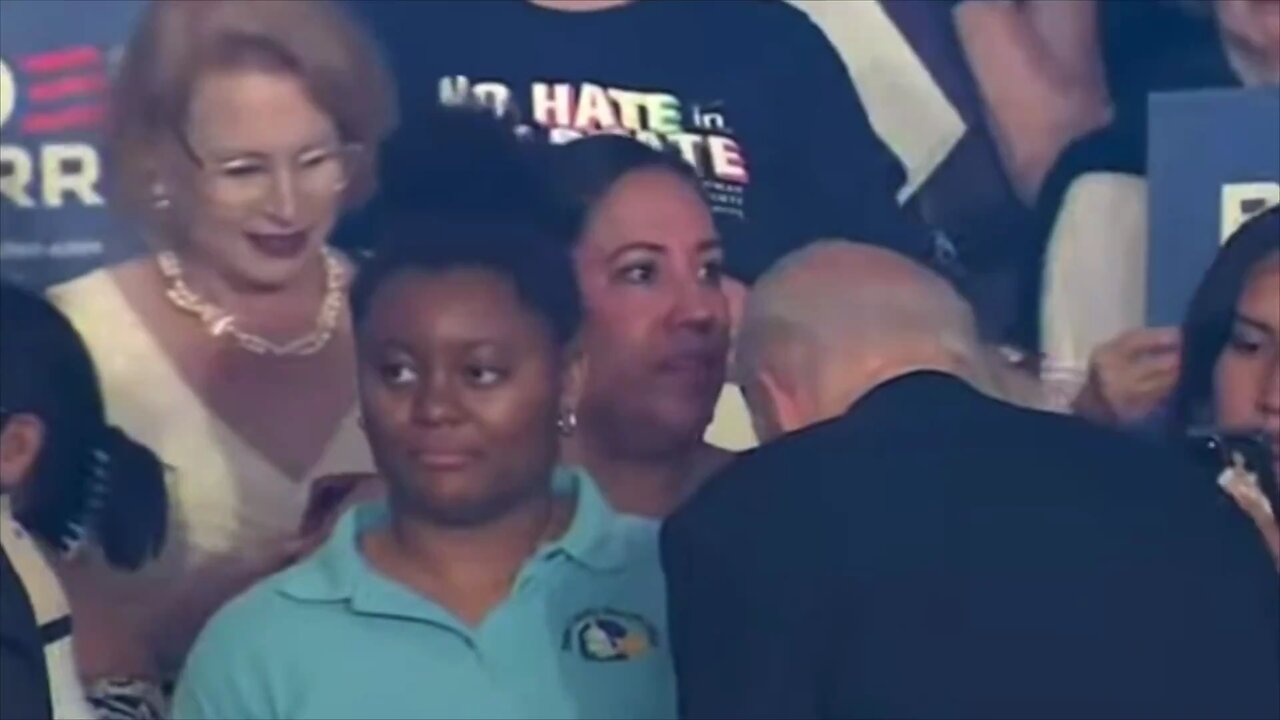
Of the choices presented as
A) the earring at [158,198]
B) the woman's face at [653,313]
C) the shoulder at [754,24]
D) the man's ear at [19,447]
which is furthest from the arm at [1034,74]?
the man's ear at [19,447]

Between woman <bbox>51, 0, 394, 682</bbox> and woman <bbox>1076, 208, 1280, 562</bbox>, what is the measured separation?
1.68 feet

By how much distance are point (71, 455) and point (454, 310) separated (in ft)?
0.92

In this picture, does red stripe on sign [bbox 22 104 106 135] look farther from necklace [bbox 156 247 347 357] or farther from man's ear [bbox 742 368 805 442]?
man's ear [bbox 742 368 805 442]

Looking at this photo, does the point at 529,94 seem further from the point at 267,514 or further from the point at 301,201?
the point at 267,514

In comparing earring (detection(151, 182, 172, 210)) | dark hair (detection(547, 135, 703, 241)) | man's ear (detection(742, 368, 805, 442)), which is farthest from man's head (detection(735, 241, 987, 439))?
earring (detection(151, 182, 172, 210))

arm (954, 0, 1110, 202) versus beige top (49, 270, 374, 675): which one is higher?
arm (954, 0, 1110, 202)

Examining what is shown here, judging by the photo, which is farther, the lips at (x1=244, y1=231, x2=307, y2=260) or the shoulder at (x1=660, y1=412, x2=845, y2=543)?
the lips at (x1=244, y1=231, x2=307, y2=260)

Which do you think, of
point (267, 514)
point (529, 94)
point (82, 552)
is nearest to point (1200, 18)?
point (529, 94)

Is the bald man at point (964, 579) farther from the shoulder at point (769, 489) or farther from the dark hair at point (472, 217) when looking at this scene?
the dark hair at point (472, 217)

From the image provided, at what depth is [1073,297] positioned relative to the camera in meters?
1.27

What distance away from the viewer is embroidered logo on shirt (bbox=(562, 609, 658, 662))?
1.18m

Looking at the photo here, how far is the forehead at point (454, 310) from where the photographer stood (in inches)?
47.6

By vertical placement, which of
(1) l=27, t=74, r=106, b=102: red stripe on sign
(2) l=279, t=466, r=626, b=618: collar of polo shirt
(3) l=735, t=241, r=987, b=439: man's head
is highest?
→ (1) l=27, t=74, r=106, b=102: red stripe on sign

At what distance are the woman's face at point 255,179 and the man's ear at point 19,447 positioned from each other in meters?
0.16
